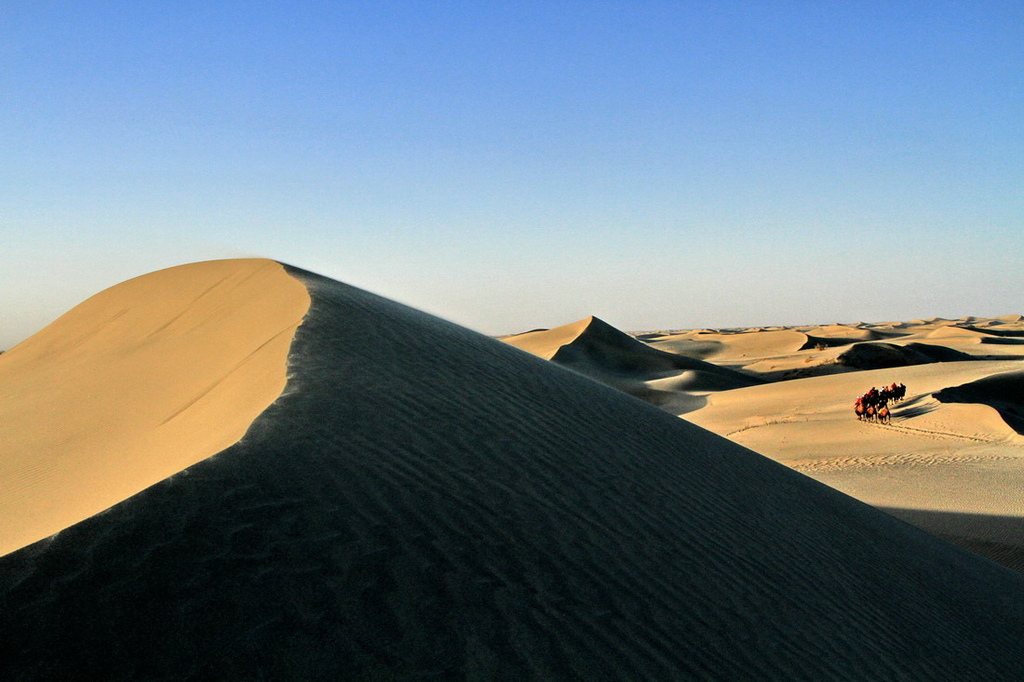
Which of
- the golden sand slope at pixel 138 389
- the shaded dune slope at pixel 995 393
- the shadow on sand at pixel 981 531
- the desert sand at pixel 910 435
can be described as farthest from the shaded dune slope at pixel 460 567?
the shaded dune slope at pixel 995 393

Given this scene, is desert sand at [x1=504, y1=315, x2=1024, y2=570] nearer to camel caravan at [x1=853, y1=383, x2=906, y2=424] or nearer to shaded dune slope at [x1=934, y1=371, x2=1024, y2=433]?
shaded dune slope at [x1=934, y1=371, x2=1024, y2=433]

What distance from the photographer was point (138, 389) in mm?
6910

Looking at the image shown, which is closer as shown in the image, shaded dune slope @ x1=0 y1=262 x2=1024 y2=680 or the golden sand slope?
shaded dune slope @ x1=0 y1=262 x2=1024 y2=680

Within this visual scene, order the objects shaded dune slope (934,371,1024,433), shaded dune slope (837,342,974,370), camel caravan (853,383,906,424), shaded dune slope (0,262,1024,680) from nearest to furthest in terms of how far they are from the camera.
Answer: shaded dune slope (0,262,1024,680) → camel caravan (853,383,906,424) → shaded dune slope (934,371,1024,433) → shaded dune slope (837,342,974,370)

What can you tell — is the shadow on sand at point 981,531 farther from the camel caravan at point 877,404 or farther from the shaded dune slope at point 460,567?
the camel caravan at point 877,404

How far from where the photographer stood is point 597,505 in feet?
12.0

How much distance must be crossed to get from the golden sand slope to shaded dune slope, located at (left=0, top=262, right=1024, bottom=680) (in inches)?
Answer: 21.0

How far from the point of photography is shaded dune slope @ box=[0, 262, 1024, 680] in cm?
204

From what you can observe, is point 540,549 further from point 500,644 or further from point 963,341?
point 963,341

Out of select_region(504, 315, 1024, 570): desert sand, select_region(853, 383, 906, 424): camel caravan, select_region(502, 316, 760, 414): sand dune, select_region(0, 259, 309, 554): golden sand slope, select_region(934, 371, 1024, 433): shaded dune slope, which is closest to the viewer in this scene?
select_region(0, 259, 309, 554): golden sand slope

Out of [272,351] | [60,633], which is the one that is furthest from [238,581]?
[272,351]

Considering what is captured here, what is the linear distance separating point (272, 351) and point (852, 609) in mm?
4204

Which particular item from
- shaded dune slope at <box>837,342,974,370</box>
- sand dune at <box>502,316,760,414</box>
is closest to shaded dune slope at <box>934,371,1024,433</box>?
sand dune at <box>502,316,760,414</box>

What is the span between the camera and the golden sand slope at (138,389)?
364 centimetres
